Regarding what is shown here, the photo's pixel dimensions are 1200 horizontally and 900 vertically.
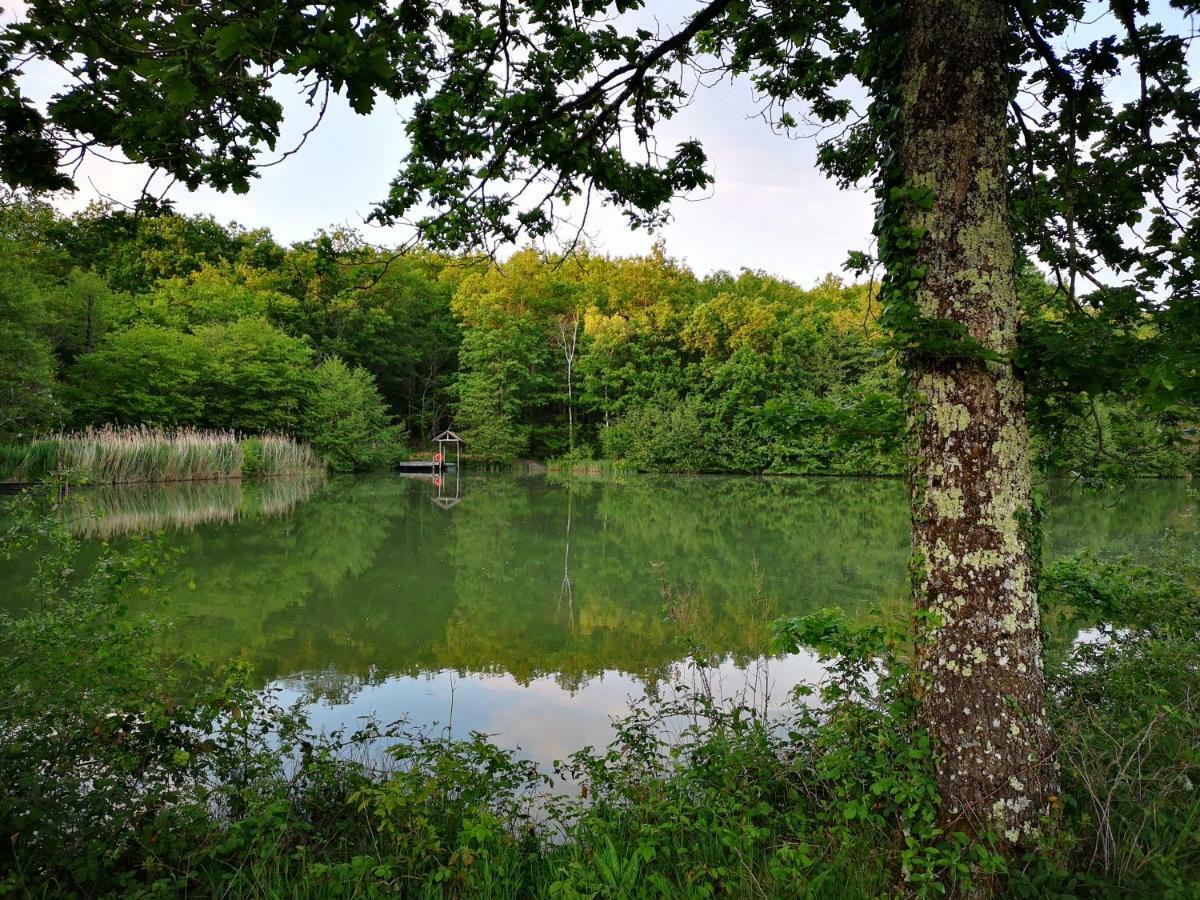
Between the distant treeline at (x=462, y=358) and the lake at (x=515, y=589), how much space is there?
4.49 m

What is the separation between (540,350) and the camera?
3028 cm

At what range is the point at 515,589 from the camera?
6785 millimetres

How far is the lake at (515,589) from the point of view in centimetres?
409

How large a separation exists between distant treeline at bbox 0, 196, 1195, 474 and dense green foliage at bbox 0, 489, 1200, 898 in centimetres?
1074

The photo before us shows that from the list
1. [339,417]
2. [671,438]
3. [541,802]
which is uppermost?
[339,417]

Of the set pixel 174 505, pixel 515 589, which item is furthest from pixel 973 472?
pixel 174 505

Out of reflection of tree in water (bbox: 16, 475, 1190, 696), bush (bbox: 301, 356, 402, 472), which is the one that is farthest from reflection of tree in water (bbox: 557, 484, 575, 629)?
bush (bbox: 301, 356, 402, 472)

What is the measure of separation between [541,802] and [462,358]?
27.0m

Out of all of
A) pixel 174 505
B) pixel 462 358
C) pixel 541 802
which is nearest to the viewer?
pixel 541 802

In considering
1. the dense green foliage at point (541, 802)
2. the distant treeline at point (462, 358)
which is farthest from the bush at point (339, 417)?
the dense green foliage at point (541, 802)

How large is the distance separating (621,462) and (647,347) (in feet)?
19.5

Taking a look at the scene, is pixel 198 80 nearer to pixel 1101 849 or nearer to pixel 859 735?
pixel 859 735

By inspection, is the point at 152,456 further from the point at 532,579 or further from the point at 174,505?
the point at 532,579

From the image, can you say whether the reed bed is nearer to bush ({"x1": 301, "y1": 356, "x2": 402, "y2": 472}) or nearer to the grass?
the grass
